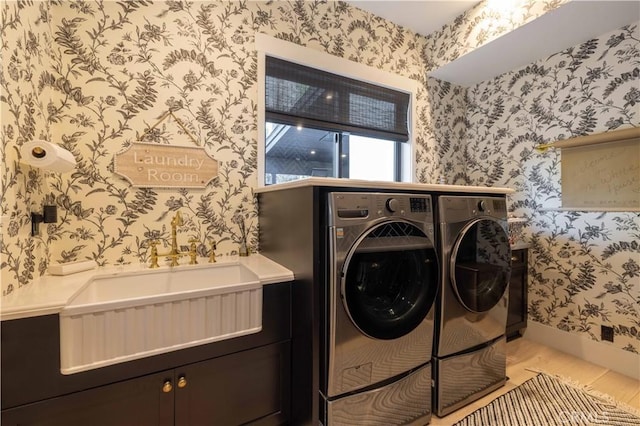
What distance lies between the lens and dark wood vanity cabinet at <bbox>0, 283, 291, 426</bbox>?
91 centimetres

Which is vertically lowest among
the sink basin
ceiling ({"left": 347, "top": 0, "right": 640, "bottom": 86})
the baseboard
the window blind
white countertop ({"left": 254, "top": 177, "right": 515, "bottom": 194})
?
the baseboard

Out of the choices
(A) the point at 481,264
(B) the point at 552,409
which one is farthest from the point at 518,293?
(A) the point at 481,264

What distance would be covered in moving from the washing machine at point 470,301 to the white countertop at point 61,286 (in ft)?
2.81

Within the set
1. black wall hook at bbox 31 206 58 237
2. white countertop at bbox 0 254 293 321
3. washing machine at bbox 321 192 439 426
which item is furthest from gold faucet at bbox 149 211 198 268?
washing machine at bbox 321 192 439 426

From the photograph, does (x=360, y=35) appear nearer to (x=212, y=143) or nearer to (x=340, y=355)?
(x=212, y=143)

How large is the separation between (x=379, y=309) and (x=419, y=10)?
231 centimetres

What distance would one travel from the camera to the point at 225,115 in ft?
5.87

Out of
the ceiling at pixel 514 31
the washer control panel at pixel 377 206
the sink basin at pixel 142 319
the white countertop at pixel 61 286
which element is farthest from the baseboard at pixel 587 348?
the sink basin at pixel 142 319

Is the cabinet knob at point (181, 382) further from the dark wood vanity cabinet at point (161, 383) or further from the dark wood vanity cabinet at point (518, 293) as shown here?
the dark wood vanity cabinet at point (518, 293)

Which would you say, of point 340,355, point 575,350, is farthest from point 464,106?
point 340,355

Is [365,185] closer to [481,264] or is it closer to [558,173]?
[481,264]

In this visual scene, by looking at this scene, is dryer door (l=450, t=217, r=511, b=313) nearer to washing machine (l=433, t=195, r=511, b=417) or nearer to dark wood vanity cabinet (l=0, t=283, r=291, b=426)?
washing machine (l=433, t=195, r=511, b=417)

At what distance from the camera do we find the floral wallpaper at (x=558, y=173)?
1.93 metres

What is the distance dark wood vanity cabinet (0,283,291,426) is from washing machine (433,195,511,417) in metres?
0.82
